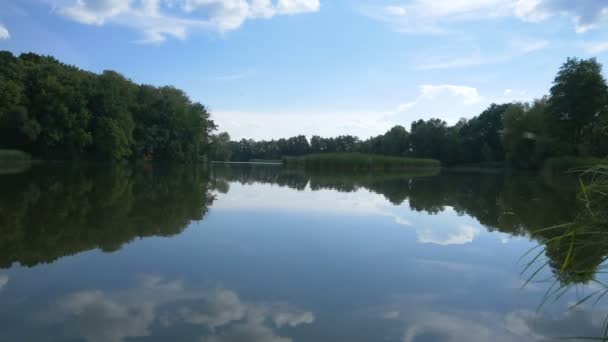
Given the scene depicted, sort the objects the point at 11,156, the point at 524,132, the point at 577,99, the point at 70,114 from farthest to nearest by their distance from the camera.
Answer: the point at 524,132
the point at 70,114
the point at 577,99
the point at 11,156

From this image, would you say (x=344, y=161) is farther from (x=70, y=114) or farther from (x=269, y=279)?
(x=269, y=279)

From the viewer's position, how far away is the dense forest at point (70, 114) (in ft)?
96.3

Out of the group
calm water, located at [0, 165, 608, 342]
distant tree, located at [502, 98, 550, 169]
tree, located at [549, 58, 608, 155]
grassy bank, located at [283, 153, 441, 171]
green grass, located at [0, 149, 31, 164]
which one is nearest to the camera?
calm water, located at [0, 165, 608, 342]

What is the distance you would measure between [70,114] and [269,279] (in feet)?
108

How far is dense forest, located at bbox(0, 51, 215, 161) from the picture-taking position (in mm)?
29344

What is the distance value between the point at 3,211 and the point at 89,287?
402cm

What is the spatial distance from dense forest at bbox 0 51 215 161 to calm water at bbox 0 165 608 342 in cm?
2796

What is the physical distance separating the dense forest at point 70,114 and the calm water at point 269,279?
28.0 metres

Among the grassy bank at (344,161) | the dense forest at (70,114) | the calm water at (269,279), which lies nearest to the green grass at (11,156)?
the dense forest at (70,114)

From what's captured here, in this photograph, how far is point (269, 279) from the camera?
3332mm

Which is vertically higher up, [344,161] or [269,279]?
[344,161]

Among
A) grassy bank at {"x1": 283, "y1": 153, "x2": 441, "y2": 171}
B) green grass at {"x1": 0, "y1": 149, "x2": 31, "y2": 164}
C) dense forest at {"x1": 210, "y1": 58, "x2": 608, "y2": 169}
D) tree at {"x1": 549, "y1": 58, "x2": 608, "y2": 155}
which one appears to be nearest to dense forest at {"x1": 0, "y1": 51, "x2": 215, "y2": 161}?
green grass at {"x1": 0, "y1": 149, "x2": 31, "y2": 164}

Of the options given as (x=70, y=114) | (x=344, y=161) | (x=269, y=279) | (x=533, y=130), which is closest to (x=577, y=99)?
(x=533, y=130)

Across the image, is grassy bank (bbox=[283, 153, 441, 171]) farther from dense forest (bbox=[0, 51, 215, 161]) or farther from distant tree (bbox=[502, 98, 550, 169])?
dense forest (bbox=[0, 51, 215, 161])
